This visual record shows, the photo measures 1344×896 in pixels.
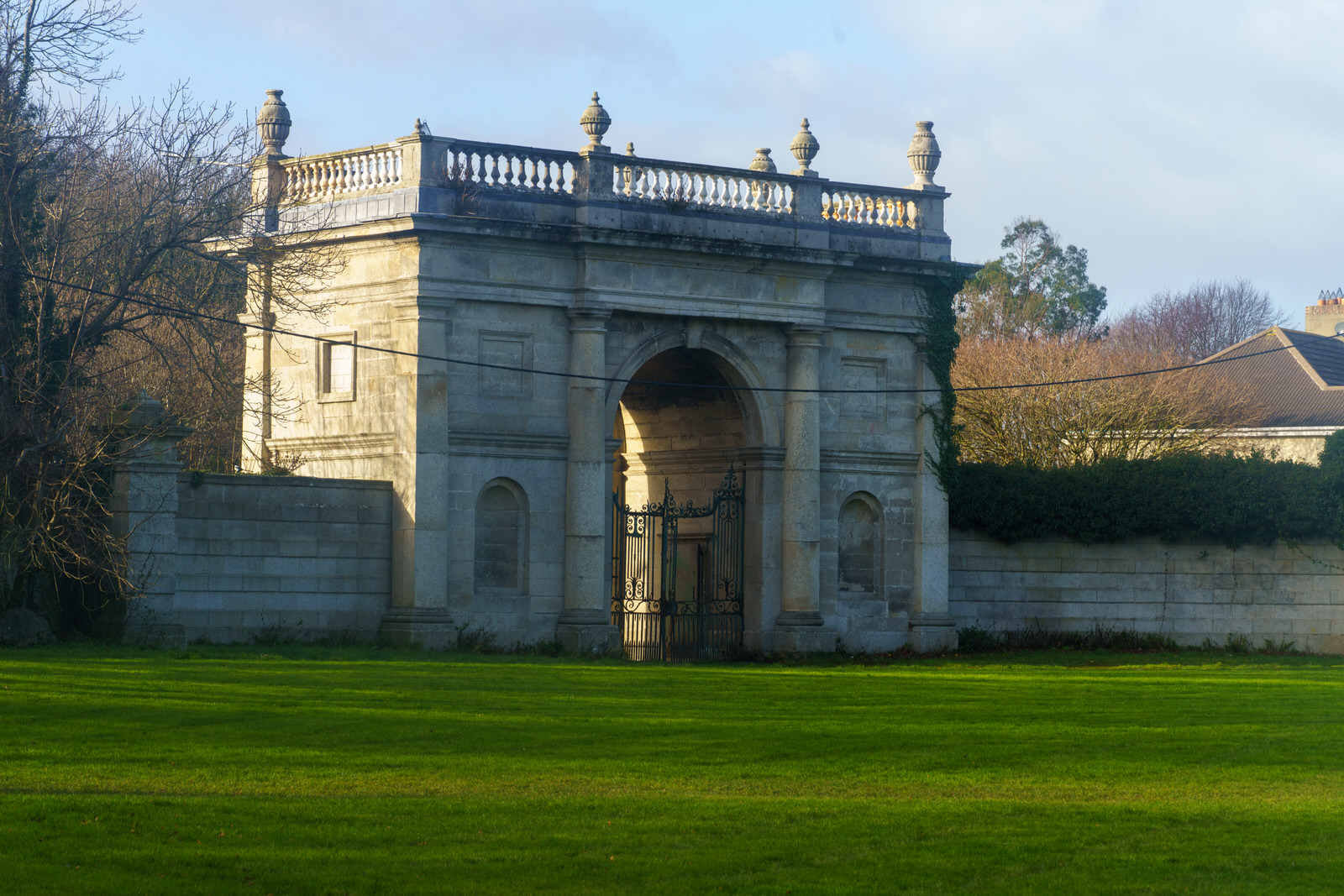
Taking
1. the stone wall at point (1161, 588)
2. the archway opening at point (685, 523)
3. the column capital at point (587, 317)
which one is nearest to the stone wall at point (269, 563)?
the column capital at point (587, 317)

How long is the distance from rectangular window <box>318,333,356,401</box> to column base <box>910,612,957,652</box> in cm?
1147

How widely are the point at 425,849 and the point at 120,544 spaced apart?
1374 centimetres

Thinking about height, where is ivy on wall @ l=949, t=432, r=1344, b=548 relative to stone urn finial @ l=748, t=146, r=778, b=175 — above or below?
below

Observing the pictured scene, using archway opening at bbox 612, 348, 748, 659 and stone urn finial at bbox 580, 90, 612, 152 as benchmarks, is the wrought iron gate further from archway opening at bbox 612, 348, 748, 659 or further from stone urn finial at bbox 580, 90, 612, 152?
stone urn finial at bbox 580, 90, 612, 152

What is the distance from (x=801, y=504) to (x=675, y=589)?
115 inches

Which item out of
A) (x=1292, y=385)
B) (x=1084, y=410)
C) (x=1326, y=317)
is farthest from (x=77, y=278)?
(x=1326, y=317)

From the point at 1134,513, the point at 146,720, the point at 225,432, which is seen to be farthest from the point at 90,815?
the point at 1134,513

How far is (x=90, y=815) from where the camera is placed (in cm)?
1145

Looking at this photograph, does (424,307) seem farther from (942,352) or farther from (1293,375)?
(1293,375)

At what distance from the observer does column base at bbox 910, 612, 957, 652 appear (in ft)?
103

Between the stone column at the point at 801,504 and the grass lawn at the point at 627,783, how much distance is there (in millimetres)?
7065

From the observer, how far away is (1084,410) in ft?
149

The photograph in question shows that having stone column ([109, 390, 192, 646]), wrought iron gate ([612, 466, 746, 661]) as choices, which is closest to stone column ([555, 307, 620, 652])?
wrought iron gate ([612, 466, 746, 661])

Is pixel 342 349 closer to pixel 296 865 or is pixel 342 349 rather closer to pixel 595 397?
pixel 595 397
